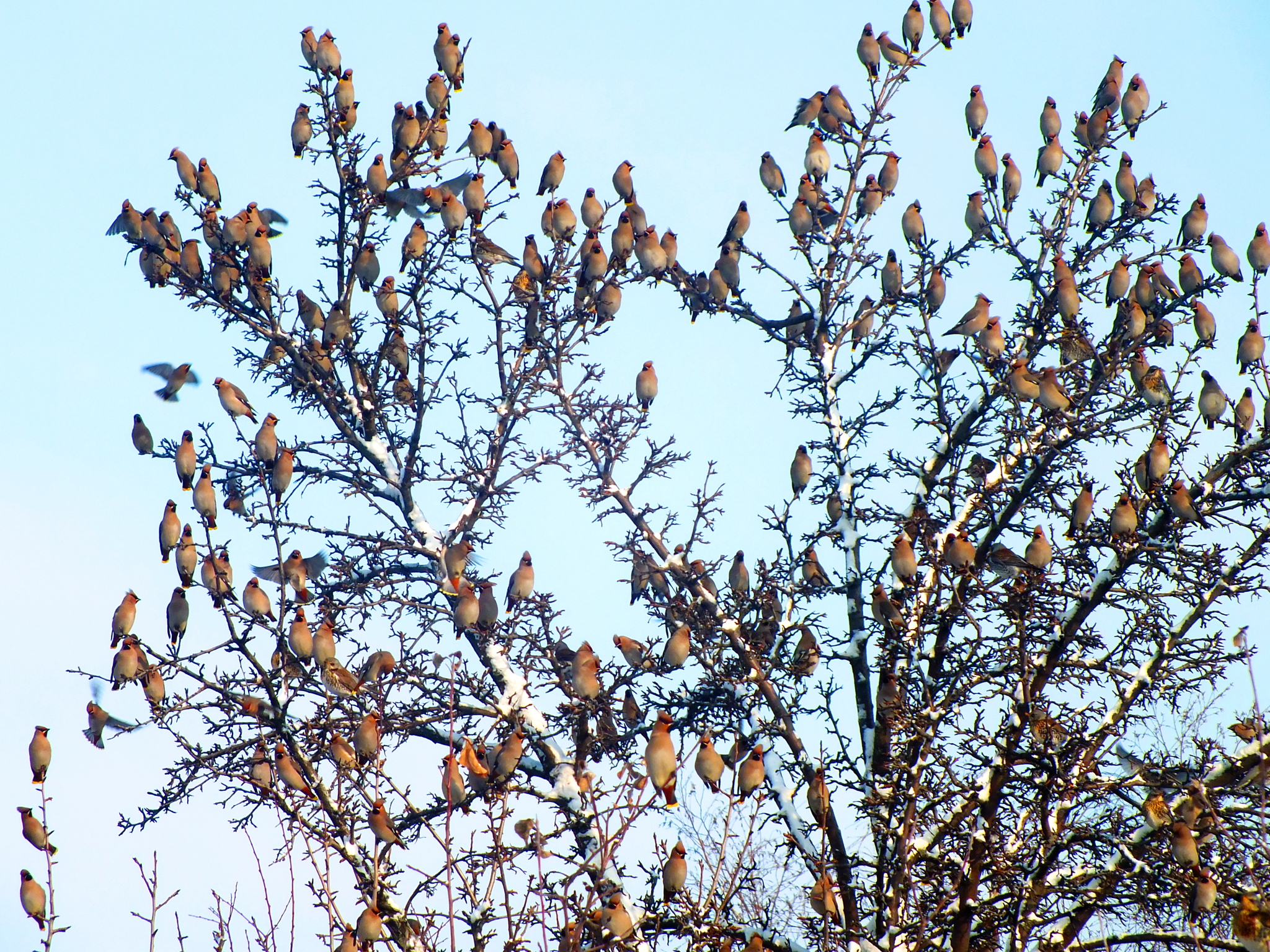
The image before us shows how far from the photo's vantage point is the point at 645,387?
8.75 m

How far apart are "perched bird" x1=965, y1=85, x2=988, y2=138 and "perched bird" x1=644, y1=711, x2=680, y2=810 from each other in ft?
18.1

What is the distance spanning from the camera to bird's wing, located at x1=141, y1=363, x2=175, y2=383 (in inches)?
379

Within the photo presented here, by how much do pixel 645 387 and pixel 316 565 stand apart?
7.98 feet

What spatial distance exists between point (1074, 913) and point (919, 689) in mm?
1513

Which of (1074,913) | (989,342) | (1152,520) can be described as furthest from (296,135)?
(1074,913)

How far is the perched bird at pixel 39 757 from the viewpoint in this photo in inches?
275

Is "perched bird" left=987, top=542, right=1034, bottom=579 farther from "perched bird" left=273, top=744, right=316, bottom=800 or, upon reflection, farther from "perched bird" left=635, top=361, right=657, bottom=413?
"perched bird" left=273, top=744, right=316, bottom=800

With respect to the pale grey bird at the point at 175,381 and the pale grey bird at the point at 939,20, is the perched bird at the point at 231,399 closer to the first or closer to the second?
the pale grey bird at the point at 175,381

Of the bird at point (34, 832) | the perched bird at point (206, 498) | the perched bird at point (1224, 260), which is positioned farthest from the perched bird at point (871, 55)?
Result: the bird at point (34, 832)

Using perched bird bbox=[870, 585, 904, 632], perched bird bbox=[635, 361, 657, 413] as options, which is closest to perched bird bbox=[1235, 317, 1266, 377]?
perched bird bbox=[870, 585, 904, 632]

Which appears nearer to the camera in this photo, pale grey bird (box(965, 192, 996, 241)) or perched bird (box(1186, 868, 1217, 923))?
perched bird (box(1186, 868, 1217, 923))

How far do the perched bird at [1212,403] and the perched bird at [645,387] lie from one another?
3306 millimetres

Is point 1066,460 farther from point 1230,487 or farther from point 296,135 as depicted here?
point 296,135

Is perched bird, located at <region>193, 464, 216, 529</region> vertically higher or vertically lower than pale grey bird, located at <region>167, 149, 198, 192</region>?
lower
